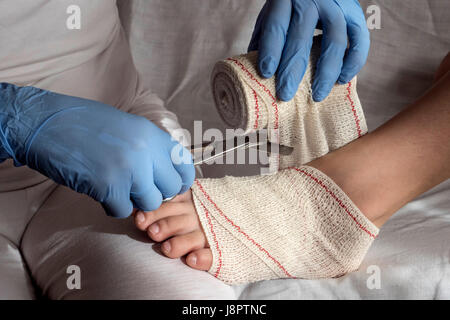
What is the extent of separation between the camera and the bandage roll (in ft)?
2.90

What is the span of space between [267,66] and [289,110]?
0.10m

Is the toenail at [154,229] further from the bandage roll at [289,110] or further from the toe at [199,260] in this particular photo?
the bandage roll at [289,110]

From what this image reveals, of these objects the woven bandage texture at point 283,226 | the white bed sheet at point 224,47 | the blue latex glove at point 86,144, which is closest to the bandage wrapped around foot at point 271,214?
the woven bandage texture at point 283,226

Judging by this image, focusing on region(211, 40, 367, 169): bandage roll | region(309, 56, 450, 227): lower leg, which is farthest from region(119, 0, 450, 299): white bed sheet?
region(309, 56, 450, 227): lower leg

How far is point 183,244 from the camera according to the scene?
0.81 m

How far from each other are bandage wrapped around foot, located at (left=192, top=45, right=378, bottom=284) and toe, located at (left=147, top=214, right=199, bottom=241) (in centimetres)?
2

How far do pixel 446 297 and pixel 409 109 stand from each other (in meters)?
0.34

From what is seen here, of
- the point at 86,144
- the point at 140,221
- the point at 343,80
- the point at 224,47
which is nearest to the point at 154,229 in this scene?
the point at 140,221

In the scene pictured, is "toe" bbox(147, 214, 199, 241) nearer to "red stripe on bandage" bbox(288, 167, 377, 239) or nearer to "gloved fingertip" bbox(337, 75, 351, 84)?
"red stripe on bandage" bbox(288, 167, 377, 239)

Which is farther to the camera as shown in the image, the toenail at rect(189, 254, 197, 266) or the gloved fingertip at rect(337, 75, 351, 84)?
the gloved fingertip at rect(337, 75, 351, 84)

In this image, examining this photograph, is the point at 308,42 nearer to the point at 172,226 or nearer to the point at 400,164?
the point at 400,164

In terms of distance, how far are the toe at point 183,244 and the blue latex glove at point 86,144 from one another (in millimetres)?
92

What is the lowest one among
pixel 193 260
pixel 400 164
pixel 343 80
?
pixel 193 260
